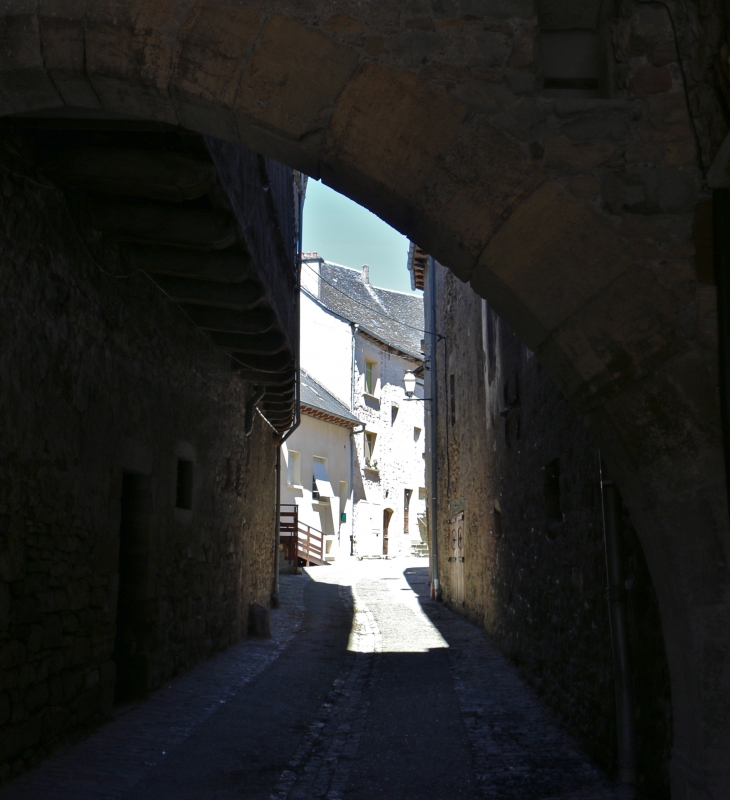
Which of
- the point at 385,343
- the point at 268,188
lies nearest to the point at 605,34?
the point at 268,188

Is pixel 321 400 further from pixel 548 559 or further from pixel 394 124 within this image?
pixel 394 124

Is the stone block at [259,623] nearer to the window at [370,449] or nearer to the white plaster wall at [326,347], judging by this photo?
the white plaster wall at [326,347]

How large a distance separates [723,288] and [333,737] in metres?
3.84

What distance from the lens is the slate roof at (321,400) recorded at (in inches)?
1005

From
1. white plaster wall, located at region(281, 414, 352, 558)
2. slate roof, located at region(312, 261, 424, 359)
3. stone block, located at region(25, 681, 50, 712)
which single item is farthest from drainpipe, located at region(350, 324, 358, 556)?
stone block, located at region(25, 681, 50, 712)

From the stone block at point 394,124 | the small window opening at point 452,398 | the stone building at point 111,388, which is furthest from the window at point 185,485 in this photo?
the small window opening at point 452,398

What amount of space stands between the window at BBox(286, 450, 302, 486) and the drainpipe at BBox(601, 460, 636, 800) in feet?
68.3

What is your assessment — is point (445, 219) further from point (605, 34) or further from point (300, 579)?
point (300, 579)

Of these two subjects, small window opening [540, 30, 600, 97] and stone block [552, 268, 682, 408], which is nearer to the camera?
stone block [552, 268, 682, 408]

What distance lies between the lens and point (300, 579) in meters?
18.5

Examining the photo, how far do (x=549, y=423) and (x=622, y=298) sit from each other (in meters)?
3.36

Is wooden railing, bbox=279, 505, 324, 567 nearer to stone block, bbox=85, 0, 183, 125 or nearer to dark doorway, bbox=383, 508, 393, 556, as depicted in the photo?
dark doorway, bbox=383, 508, 393, 556

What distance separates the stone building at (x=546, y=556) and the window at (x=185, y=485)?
292 centimetres

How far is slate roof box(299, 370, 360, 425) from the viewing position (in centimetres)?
2552
